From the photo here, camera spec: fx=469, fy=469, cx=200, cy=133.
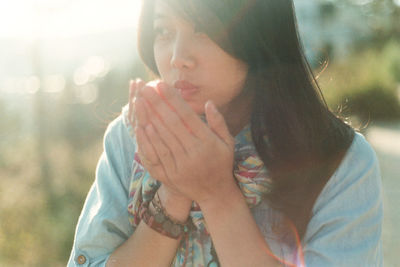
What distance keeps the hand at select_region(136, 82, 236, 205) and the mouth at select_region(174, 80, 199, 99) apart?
0.62 ft

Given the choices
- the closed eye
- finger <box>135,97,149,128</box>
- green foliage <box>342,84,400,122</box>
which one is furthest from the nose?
green foliage <box>342,84,400,122</box>

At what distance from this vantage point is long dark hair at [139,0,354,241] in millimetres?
1546

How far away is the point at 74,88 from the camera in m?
9.70

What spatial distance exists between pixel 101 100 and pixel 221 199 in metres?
9.09

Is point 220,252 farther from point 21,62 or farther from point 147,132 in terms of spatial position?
point 21,62

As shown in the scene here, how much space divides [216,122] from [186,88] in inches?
9.1

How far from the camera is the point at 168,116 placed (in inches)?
53.9

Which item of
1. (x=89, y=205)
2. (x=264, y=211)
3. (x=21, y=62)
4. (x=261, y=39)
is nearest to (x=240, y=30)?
(x=261, y=39)

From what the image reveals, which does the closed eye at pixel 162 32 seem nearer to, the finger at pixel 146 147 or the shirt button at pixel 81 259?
the finger at pixel 146 147

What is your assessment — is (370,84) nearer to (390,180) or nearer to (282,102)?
(390,180)

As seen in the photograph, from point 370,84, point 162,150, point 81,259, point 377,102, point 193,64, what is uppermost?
point 193,64

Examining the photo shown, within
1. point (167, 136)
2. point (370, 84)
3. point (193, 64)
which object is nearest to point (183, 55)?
point (193, 64)

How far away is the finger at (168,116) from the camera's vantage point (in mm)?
1366

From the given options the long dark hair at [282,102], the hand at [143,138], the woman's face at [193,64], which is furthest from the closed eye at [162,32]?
the hand at [143,138]
